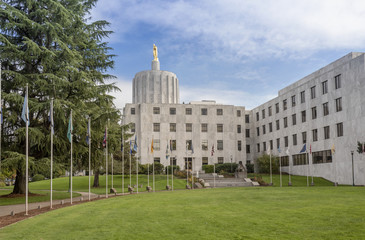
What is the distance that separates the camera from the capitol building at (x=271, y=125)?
51219 millimetres

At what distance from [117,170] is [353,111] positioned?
32912mm

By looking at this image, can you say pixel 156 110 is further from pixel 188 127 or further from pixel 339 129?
pixel 339 129

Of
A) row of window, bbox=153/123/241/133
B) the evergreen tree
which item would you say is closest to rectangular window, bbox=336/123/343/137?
row of window, bbox=153/123/241/133

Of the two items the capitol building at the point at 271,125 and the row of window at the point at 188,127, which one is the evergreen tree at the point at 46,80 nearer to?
the capitol building at the point at 271,125

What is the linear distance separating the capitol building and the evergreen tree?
13123 millimetres

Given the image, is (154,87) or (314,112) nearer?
(314,112)

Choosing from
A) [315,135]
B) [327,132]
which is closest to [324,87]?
[327,132]

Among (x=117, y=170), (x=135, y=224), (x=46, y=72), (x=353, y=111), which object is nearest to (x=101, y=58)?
(x=46, y=72)

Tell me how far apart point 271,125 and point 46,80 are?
165ft

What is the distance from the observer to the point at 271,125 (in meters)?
73.3

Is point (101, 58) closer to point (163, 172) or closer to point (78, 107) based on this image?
point (78, 107)

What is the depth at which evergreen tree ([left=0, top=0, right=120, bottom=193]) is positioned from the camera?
30641 millimetres

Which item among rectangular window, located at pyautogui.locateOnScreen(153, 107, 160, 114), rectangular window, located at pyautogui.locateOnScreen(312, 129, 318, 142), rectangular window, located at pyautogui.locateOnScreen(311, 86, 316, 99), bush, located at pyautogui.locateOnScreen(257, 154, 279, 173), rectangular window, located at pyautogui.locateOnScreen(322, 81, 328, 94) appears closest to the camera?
rectangular window, located at pyautogui.locateOnScreen(322, 81, 328, 94)

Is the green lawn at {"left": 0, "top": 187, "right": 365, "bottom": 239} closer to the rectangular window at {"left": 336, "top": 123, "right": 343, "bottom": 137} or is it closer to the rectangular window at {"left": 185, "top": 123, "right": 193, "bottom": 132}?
the rectangular window at {"left": 336, "top": 123, "right": 343, "bottom": 137}
